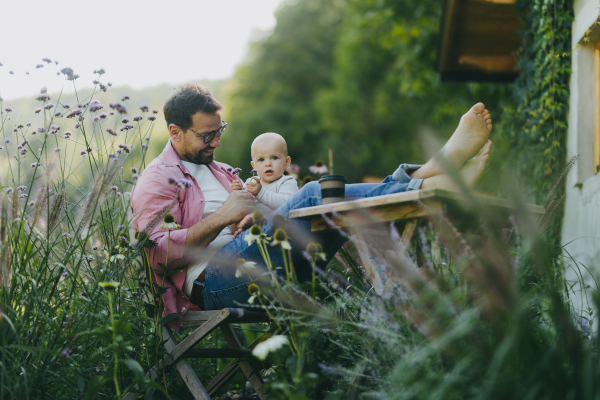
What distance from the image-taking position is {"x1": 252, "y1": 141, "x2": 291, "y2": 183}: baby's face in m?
2.98

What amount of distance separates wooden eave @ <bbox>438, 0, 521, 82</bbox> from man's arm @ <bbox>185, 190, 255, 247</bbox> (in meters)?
4.38

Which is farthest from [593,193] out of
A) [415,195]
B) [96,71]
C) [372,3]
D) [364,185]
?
[372,3]

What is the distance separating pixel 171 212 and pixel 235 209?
0.33 metres

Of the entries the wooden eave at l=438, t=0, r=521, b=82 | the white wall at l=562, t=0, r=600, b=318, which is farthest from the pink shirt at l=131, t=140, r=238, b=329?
the wooden eave at l=438, t=0, r=521, b=82

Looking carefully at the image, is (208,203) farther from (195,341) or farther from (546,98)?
(546,98)

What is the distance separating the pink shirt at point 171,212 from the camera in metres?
2.36

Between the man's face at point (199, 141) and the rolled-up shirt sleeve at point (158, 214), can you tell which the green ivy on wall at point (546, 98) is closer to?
the man's face at point (199, 141)

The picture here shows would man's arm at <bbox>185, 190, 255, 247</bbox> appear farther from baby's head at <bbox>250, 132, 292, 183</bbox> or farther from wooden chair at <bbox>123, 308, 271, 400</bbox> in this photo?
baby's head at <bbox>250, 132, 292, 183</bbox>

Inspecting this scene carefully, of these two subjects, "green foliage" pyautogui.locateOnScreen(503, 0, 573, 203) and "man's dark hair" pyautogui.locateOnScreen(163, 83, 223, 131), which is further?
"green foliage" pyautogui.locateOnScreen(503, 0, 573, 203)

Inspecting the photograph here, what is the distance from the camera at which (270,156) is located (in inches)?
118

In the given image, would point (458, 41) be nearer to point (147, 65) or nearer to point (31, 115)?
point (147, 65)

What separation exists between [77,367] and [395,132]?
17924 mm

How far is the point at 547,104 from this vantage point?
409 cm

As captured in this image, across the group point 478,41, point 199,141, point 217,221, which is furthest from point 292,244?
point 478,41
